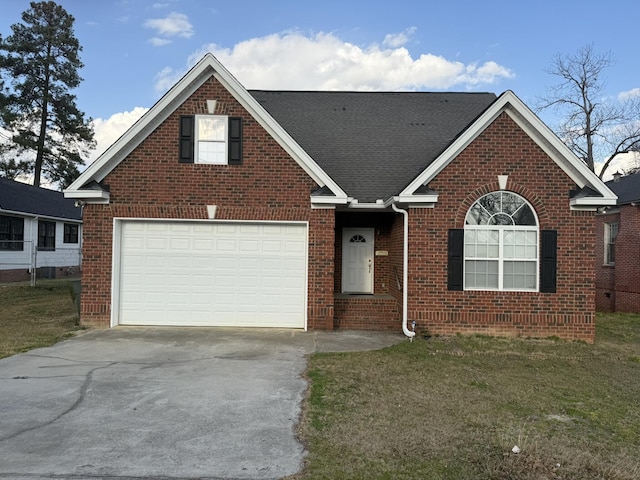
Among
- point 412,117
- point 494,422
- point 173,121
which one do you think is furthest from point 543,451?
point 412,117

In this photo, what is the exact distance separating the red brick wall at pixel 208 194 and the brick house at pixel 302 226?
3 cm

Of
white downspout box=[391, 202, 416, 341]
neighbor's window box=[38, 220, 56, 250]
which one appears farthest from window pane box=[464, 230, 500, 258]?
neighbor's window box=[38, 220, 56, 250]

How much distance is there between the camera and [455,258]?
10539mm

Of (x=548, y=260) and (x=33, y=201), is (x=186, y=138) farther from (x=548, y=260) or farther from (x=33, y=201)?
(x=33, y=201)

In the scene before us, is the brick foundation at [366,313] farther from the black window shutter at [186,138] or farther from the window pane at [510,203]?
the black window shutter at [186,138]

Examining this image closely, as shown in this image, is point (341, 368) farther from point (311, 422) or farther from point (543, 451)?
point (543, 451)

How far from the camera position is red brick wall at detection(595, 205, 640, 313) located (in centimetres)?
1695

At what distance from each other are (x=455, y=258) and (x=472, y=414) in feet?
17.6

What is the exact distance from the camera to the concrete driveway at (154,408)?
4176 mm

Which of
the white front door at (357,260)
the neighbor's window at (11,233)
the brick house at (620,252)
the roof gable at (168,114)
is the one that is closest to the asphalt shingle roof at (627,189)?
the brick house at (620,252)

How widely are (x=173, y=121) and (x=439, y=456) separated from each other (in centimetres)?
925

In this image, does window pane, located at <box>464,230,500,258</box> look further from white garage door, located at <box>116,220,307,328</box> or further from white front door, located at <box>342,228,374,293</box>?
white garage door, located at <box>116,220,307,328</box>

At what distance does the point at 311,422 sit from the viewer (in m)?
5.19

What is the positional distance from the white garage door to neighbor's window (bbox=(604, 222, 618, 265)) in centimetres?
1373
